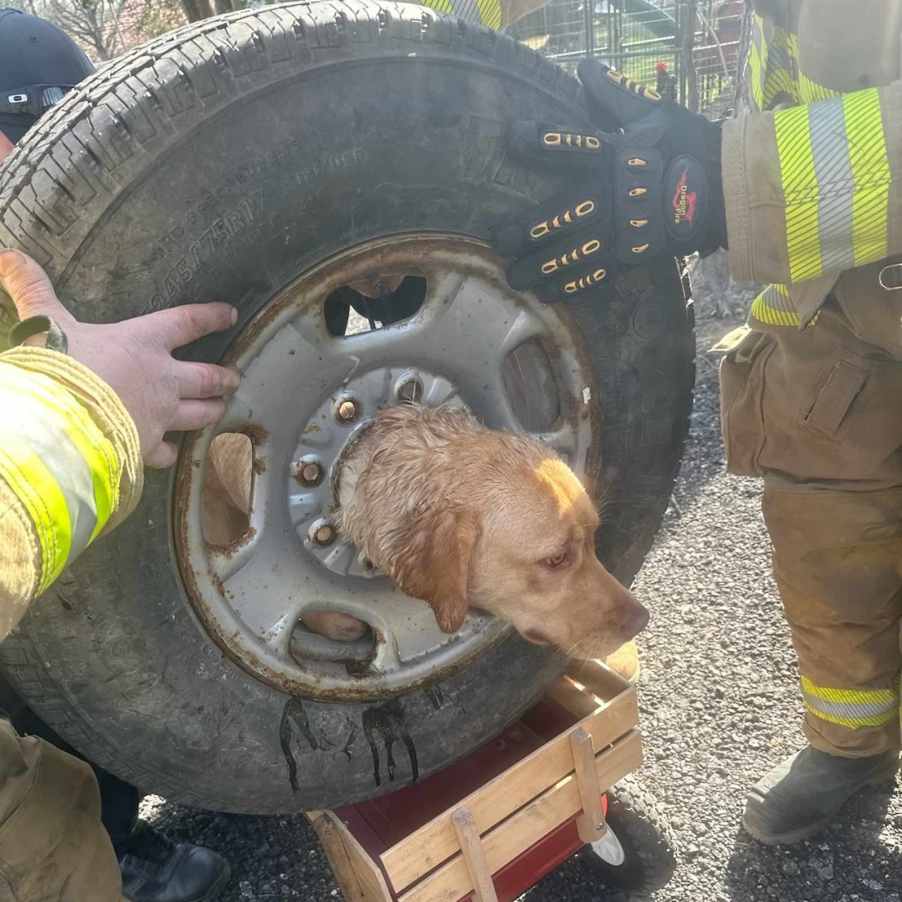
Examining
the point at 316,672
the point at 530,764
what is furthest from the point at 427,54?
the point at 530,764

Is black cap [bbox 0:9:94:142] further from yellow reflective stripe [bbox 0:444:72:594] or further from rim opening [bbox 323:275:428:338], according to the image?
yellow reflective stripe [bbox 0:444:72:594]

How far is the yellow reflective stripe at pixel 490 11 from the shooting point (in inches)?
121

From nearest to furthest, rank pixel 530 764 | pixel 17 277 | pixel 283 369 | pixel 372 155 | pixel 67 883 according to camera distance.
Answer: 1. pixel 17 277
2. pixel 372 155
3. pixel 283 369
4. pixel 67 883
5. pixel 530 764

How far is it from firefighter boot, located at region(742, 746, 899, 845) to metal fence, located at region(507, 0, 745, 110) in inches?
264

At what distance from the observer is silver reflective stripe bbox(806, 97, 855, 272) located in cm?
177

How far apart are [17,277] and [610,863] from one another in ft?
7.47

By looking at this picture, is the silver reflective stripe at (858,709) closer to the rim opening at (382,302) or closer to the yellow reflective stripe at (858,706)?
the yellow reflective stripe at (858,706)

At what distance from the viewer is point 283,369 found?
1.74 metres

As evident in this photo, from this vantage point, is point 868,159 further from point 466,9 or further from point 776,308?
point 466,9

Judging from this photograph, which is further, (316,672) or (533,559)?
(533,559)

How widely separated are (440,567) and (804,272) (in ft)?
3.71

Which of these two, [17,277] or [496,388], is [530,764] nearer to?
[496,388]

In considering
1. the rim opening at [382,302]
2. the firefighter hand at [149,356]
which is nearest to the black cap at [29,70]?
the rim opening at [382,302]

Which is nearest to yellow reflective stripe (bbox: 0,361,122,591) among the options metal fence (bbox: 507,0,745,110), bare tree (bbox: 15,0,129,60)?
metal fence (bbox: 507,0,745,110)
